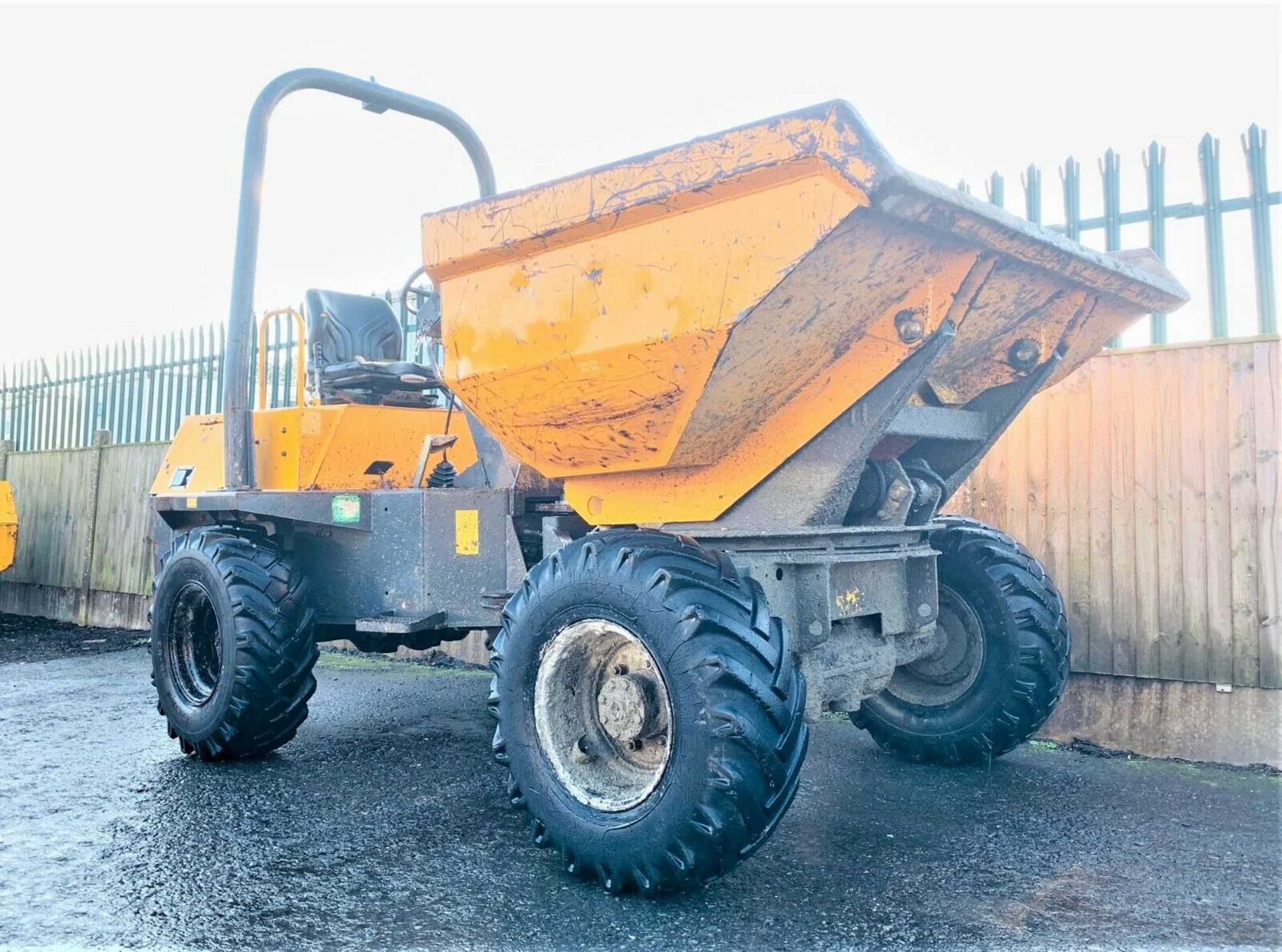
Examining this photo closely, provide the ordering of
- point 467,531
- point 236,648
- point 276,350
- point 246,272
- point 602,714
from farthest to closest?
point 276,350
point 246,272
point 236,648
point 467,531
point 602,714

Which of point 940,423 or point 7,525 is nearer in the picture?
point 940,423

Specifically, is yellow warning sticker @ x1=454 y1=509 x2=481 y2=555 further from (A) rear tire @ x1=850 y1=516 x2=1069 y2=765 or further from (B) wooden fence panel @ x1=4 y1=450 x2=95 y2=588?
(B) wooden fence panel @ x1=4 y1=450 x2=95 y2=588

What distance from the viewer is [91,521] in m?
10.7

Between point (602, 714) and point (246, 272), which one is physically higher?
point (246, 272)

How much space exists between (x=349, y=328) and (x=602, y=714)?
10.4ft

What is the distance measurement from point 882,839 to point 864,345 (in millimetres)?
1763

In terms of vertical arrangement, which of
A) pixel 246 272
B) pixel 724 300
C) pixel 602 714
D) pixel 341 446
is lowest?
pixel 602 714

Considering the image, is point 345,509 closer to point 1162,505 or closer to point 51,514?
point 1162,505

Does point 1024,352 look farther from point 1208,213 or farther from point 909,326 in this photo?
point 1208,213

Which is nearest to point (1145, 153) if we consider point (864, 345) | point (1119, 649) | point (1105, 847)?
point (1119, 649)

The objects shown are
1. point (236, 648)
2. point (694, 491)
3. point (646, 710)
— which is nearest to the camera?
point (646, 710)

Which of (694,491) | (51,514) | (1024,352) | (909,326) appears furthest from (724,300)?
(51,514)

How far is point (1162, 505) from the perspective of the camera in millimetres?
4871

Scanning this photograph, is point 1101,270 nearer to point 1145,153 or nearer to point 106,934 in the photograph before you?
point 1145,153
